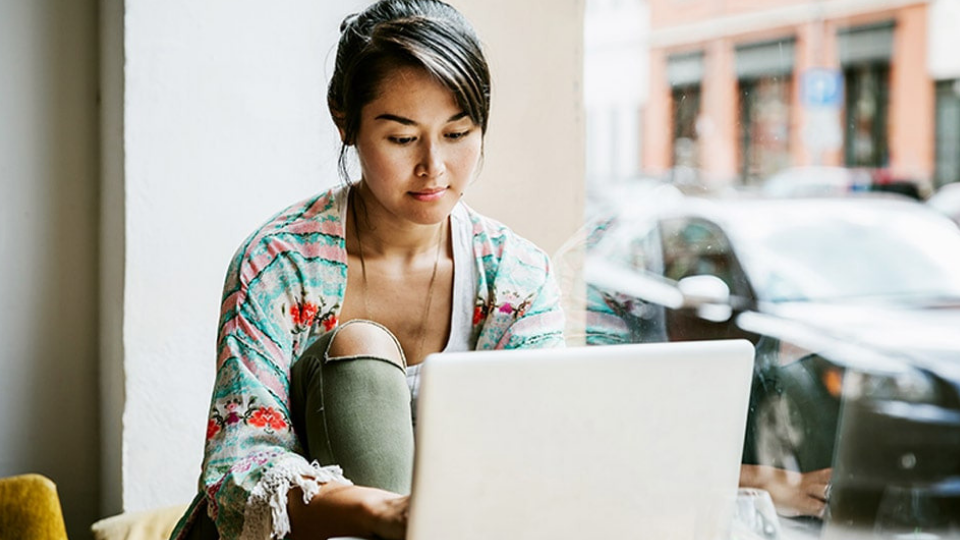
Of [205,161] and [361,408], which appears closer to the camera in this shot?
[361,408]

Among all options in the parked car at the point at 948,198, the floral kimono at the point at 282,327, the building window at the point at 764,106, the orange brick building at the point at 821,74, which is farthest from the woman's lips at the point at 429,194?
the orange brick building at the point at 821,74

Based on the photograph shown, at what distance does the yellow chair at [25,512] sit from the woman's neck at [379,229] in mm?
663

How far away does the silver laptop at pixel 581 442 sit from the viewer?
0.85 metres

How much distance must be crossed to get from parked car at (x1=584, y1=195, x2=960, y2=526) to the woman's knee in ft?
2.32

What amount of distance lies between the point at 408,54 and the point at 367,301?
0.31 meters

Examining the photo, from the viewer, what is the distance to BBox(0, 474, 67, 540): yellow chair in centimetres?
148


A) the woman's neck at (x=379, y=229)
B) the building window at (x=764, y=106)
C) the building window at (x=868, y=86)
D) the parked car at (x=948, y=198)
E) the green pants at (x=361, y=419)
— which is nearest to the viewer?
the green pants at (x=361, y=419)

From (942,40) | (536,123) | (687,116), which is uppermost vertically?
(942,40)

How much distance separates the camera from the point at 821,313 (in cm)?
Result: 241

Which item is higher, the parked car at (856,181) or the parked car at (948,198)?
the parked car at (856,181)

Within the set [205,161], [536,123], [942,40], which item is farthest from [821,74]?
[205,161]

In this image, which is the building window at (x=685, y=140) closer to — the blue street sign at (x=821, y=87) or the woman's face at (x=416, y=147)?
the blue street sign at (x=821, y=87)

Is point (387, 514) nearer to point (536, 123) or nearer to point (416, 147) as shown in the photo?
point (416, 147)

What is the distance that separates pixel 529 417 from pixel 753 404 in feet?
3.28
